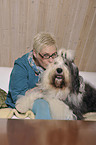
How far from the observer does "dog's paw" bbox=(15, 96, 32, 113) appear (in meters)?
0.96

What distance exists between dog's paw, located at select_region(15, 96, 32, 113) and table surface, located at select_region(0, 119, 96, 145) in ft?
2.37

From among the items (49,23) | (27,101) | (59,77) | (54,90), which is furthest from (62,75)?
(49,23)

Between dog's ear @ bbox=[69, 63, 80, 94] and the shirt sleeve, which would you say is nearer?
dog's ear @ bbox=[69, 63, 80, 94]

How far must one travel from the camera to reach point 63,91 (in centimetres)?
86

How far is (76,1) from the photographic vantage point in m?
1.52

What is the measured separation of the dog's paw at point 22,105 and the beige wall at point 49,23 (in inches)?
39.1

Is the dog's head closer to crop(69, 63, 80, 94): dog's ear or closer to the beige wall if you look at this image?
crop(69, 63, 80, 94): dog's ear

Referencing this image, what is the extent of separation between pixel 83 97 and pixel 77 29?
1052mm

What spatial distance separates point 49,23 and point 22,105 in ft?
3.56

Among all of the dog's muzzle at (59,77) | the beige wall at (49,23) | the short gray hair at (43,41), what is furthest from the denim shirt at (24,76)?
the beige wall at (49,23)

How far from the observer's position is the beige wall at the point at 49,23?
1.53 m

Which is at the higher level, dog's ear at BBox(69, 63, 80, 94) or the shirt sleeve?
dog's ear at BBox(69, 63, 80, 94)

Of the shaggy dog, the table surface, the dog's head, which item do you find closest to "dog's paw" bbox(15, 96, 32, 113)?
the shaggy dog

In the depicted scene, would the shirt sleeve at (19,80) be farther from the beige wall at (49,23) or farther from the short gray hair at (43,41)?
the beige wall at (49,23)
